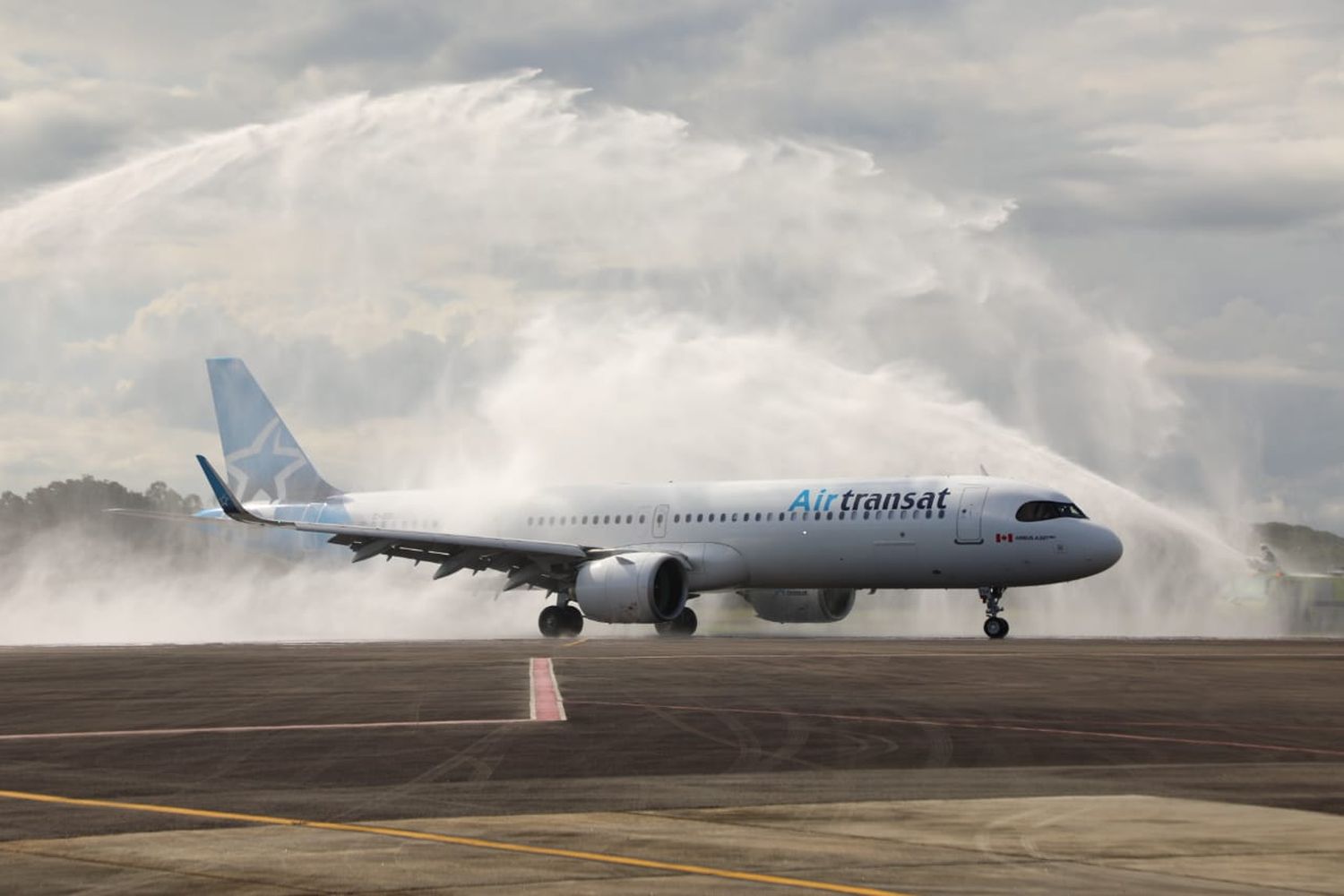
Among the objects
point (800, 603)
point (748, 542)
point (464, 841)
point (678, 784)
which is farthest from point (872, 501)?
point (464, 841)

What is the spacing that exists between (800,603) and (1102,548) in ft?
37.8

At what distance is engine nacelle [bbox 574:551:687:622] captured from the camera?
4588cm

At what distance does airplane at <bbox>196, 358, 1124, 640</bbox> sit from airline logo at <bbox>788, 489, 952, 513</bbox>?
40mm

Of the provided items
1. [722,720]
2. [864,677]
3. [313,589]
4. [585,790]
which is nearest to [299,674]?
[864,677]

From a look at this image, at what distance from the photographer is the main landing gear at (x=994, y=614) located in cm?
4444

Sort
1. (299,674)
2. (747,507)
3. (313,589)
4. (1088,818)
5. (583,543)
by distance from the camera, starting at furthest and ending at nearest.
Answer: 1. (313,589)
2. (583,543)
3. (747,507)
4. (299,674)
5. (1088,818)

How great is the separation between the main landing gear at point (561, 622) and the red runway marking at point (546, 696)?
63.5ft

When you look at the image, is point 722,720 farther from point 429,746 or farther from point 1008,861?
point 1008,861

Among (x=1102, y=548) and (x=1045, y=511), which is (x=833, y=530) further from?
(x=1102, y=548)

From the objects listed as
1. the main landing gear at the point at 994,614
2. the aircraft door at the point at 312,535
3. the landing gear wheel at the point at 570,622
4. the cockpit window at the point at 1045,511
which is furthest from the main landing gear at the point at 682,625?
the aircraft door at the point at 312,535

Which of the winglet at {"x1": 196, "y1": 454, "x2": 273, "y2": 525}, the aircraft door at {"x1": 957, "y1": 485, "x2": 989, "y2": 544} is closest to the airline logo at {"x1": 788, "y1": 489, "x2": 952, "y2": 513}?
the aircraft door at {"x1": 957, "y1": 485, "x2": 989, "y2": 544}

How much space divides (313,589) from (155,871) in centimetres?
5303

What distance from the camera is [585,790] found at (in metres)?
13.0

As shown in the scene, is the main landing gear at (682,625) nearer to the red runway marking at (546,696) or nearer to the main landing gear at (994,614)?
the main landing gear at (994,614)
